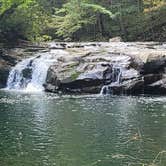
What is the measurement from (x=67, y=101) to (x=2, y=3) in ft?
61.9

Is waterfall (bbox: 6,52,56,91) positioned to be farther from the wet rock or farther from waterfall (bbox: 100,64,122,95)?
the wet rock

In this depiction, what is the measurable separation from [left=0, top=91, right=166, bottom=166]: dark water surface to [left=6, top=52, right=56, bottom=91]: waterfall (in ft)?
26.9

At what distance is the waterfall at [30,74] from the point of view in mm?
45531

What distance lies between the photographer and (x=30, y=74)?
46625 mm

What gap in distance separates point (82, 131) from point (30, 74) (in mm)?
23718

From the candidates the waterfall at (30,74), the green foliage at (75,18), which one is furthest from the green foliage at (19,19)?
the green foliage at (75,18)

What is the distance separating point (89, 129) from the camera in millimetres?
24156

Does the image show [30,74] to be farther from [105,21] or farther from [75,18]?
[105,21]

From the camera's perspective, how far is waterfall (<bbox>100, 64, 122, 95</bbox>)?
134ft

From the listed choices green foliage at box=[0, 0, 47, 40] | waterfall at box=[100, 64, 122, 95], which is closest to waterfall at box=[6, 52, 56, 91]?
green foliage at box=[0, 0, 47, 40]

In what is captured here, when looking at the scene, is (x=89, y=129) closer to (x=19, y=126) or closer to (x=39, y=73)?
(x=19, y=126)

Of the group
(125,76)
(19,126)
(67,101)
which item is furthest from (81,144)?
(125,76)

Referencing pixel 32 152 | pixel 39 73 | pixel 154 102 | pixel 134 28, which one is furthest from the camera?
pixel 134 28

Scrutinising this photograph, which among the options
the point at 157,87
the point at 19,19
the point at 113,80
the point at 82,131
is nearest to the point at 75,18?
the point at 19,19
